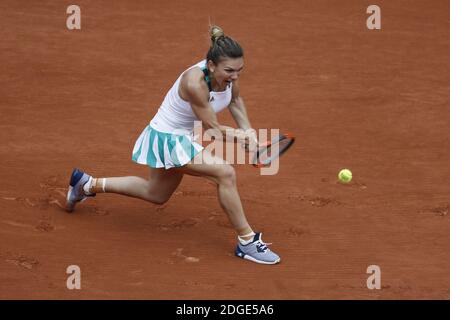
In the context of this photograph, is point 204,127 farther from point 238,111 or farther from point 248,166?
point 248,166

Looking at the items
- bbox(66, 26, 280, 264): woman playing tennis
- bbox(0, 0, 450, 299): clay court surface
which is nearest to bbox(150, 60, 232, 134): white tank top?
bbox(66, 26, 280, 264): woman playing tennis

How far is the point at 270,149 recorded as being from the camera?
6.80m

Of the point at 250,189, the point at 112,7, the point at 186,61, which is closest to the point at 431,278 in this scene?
the point at 250,189

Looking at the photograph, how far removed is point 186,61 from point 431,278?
4.85m

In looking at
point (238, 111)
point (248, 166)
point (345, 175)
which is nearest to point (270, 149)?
point (238, 111)

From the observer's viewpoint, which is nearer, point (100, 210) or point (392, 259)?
point (392, 259)

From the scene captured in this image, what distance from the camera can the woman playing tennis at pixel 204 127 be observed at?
629 cm

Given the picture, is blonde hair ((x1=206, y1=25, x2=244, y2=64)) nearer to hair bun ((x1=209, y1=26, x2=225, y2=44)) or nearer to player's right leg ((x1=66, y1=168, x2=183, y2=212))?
hair bun ((x1=209, y1=26, x2=225, y2=44))

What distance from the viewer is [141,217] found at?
729 centimetres

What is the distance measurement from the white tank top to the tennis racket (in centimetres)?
43

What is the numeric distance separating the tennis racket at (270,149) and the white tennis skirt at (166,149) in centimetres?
41

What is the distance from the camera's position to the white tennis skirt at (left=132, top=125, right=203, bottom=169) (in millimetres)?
6453

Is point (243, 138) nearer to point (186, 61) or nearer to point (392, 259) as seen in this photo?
point (392, 259)

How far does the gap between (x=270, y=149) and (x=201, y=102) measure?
2.48ft
